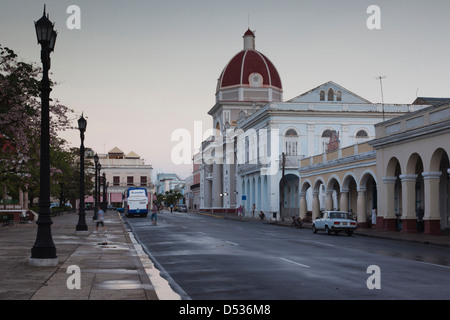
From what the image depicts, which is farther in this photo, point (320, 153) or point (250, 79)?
point (250, 79)

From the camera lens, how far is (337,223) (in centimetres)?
3800

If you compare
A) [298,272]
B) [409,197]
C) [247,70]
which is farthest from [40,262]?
[247,70]

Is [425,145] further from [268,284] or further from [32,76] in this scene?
[268,284]

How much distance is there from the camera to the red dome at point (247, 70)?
3829 inches

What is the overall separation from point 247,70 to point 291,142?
91.5 ft

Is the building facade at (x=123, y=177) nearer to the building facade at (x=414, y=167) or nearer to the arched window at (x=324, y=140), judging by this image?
the arched window at (x=324, y=140)

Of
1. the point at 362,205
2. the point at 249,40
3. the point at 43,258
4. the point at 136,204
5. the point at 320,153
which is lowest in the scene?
the point at 43,258

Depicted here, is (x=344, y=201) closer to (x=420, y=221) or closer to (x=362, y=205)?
(x=362, y=205)

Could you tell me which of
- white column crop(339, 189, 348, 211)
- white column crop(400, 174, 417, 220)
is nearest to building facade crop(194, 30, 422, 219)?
white column crop(339, 189, 348, 211)

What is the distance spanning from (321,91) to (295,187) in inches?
445

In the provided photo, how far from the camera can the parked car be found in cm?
3791

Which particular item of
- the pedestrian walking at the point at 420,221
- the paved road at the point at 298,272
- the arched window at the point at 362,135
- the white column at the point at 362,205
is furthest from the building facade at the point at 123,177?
the paved road at the point at 298,272

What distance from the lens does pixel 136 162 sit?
16475 centimetres

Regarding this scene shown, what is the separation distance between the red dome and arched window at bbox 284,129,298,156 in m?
26.6
